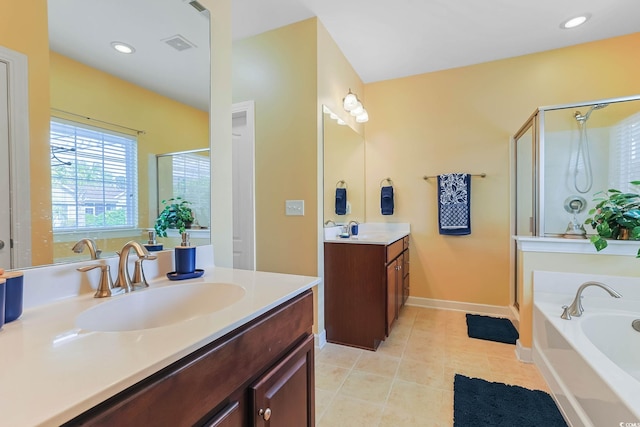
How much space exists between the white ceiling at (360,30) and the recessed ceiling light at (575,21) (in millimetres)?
49

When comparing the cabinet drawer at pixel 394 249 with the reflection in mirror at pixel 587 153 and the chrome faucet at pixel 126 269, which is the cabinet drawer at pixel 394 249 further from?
the chrome faucet at pixel 126 269

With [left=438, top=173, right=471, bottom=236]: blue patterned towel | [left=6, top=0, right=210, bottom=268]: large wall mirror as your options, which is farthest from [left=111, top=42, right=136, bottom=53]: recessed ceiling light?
[left=438, top=173, right=471, bottom=236]: blue patterned towel

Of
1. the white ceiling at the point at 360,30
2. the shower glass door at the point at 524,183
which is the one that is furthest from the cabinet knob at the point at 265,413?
the shower glass door at the point at 524,183

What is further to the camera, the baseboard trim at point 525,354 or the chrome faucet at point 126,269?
the baseboard trim at point 525,354

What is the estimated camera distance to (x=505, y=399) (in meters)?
1.60

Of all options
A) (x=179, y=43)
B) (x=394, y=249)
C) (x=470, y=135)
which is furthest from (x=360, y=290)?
(x=470, y=135)

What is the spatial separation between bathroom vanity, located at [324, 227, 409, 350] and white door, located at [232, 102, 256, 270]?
0.71 meters

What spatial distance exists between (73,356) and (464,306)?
3.24 metres

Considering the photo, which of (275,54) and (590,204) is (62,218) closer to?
(275,54)

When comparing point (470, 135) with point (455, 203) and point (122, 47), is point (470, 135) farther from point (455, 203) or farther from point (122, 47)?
point (122, 47)

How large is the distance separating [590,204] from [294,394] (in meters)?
2.91

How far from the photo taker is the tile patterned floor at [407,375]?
1518mm

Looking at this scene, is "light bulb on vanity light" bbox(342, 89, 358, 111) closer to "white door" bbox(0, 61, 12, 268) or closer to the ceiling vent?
the ceiling vent

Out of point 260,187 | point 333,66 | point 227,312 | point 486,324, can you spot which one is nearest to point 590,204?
point 486,324
